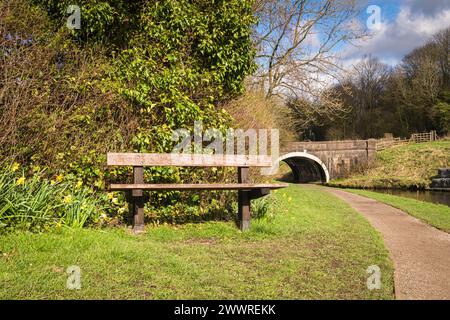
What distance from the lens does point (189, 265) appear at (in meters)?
4.05

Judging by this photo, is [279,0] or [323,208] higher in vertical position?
[279,0]

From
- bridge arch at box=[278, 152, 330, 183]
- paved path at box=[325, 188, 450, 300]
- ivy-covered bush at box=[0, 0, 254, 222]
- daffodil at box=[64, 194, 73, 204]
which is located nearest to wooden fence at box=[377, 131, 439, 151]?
bridge arch at box=[278, 152, 330, 183]

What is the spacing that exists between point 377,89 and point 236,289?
58806 mm

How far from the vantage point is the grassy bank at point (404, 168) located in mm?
27250

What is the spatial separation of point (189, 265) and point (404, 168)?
29971mm

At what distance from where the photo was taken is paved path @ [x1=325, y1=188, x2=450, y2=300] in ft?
12.7

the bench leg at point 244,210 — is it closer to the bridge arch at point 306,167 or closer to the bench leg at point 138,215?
the bench leg at point 138,215

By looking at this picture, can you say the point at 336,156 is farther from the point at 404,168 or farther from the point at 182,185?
the point at 182,185

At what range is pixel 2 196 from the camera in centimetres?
458

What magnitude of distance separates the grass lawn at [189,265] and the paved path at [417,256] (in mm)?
180

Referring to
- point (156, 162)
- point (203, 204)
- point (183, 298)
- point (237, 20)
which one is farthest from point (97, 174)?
point (237, 20)

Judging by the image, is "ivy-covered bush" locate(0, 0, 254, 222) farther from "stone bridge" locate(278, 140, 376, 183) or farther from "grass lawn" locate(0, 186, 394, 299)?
"stone bridge" locate(278, 140, 376, 183)

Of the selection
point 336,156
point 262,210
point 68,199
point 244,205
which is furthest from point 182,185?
point 336,156

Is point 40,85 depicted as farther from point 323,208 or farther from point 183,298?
point 323,208
